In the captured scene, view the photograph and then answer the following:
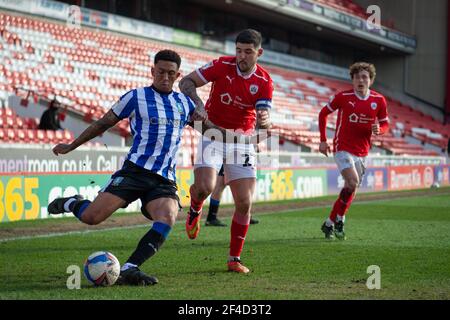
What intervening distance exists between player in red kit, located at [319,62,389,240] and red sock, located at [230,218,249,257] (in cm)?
334

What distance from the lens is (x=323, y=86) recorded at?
39844 mm

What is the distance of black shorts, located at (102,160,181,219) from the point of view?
6.68 meters

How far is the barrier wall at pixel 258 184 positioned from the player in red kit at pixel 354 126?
2.29 m

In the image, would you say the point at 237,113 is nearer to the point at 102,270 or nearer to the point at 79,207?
the point at 79,207

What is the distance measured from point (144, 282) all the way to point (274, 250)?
3253 millimetres

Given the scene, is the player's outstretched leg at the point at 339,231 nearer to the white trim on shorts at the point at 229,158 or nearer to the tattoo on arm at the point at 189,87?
the white trim on shorts at the point at 229,158

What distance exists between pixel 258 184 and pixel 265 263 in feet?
38.5

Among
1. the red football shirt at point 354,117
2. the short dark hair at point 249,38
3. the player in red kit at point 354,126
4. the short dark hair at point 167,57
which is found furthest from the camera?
the red football shirt at point 354,117

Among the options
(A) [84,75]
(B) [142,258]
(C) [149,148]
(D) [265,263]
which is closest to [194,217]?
(D) [265,263]

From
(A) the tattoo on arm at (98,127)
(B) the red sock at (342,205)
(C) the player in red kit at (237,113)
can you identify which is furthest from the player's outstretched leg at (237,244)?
(B) the red sock at (342,205)

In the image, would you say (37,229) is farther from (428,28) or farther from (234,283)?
(428,28)

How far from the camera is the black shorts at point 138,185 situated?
→ 6680 mm

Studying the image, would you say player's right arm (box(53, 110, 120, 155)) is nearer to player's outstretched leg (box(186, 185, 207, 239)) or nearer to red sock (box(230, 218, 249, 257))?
red sock (box(230, 218, 249, 257))
